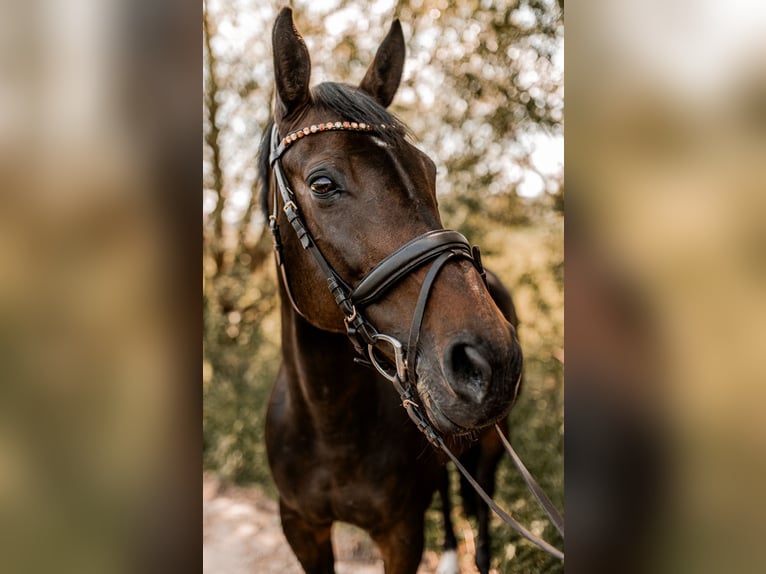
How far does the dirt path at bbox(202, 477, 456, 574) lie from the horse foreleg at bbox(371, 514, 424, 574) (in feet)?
7.52

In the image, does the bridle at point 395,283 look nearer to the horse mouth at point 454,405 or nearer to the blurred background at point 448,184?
the horse mouth at point 454,405

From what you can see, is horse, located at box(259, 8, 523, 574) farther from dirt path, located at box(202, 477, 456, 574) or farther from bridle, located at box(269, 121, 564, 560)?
dirt path, located at box(202, 477, 456, 574)

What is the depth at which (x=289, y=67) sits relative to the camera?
197cm

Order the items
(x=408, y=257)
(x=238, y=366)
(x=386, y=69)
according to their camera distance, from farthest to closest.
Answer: (x=238, y=366)
(x=386, y=69)
(x=408, y=257)

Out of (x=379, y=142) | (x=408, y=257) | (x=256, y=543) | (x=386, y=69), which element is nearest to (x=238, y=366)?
(x=256, y=543)

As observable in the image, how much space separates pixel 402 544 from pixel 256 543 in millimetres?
3329

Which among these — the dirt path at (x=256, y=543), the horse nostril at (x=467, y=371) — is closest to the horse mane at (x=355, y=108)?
the horse nostril at (x=467, y=371)

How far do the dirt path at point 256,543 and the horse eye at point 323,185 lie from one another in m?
3.97

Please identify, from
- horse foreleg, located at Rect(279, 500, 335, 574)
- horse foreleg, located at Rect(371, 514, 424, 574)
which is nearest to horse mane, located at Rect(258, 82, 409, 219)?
horse foreleg, located at Rect(371, 514, 424, 574)

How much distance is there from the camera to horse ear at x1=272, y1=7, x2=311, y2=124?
1.89 metres
